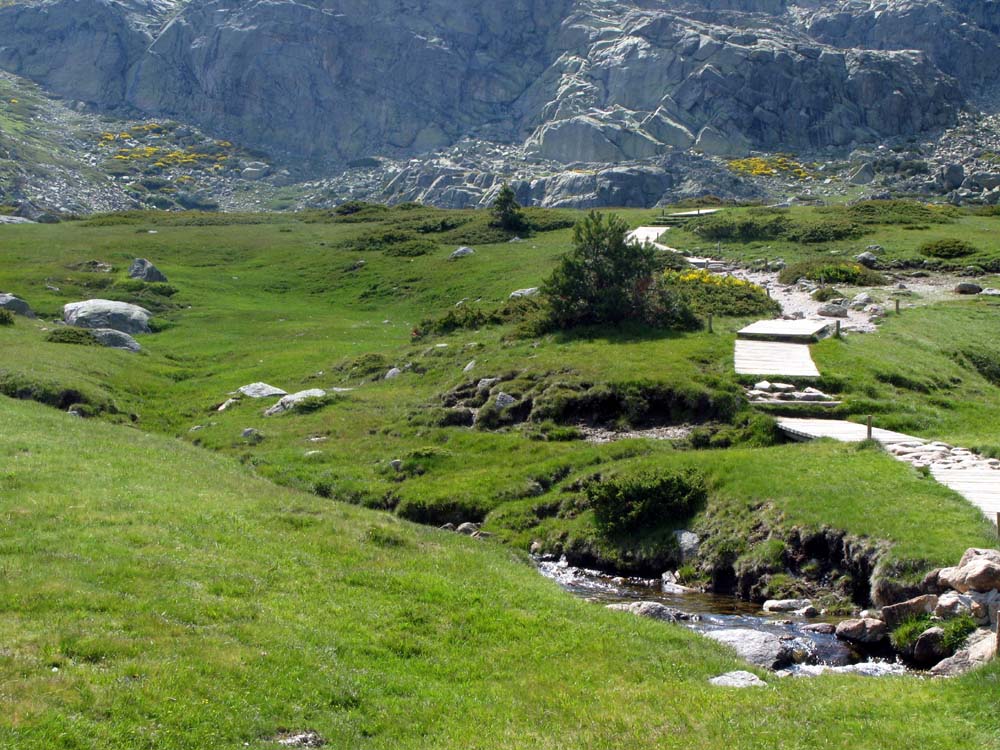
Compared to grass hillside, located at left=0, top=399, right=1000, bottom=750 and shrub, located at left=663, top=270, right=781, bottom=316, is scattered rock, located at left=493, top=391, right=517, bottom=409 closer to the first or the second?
shrub, located at left=663, top=270, right=781, bottom=316

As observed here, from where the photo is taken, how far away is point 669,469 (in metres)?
29.8

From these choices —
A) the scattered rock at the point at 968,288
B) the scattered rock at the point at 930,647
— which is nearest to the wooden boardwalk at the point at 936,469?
the scattered rock at the point at 930,647

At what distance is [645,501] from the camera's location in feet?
91.9

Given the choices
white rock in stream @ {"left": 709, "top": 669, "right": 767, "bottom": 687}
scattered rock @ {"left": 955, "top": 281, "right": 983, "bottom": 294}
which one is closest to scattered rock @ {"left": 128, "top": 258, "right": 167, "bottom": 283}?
scattered rock @ {"left": 955, "top": 281, "right": 983, "bottom": 294}

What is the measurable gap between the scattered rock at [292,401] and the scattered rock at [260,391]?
5.42 ft

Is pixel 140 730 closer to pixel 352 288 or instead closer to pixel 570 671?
pixel 570 671

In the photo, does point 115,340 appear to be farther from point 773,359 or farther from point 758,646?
point 758,646

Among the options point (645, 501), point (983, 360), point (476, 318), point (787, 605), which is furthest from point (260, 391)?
point (983, 360)

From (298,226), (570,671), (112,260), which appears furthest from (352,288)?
(570,671)

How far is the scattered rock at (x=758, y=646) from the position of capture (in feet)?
60.7

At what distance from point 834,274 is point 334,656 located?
5243 centimetres

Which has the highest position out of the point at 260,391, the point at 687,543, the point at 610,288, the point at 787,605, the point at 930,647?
the point at 610,288

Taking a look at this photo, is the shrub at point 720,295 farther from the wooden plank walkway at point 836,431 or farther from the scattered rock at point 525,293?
the wooden plank walkway at point 836,431

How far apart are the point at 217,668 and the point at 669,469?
19.5m
